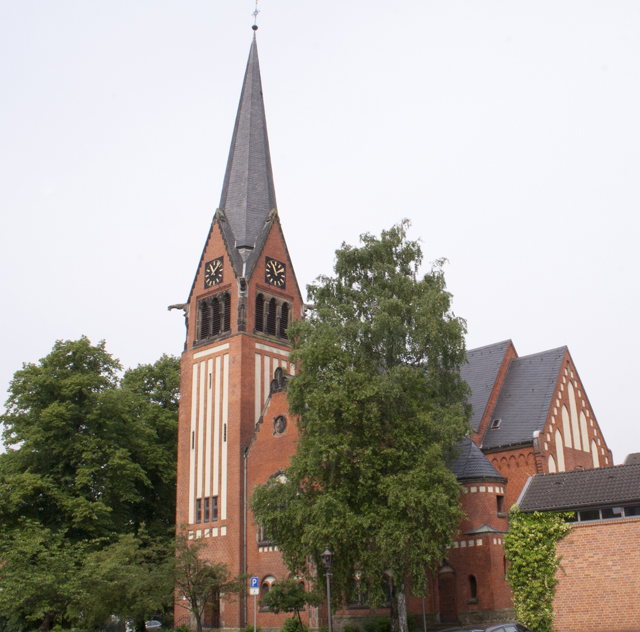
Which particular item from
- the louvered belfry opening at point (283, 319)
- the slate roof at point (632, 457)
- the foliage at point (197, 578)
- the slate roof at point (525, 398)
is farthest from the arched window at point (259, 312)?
the slate roof at point (632, 457)

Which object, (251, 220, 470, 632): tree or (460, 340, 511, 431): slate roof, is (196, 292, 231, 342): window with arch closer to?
(251, 220, 470, 632): tree

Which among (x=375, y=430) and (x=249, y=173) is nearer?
(x=375, y=430)

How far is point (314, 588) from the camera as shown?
29.9 metres

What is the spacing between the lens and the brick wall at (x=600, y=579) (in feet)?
75.0

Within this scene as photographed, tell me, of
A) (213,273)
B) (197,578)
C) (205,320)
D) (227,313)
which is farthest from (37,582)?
(213,273)

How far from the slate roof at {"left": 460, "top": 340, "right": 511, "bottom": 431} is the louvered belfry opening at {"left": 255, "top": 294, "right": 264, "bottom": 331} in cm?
1104

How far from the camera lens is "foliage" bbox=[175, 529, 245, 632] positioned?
30422mm

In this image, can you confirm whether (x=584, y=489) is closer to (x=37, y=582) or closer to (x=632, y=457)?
(x=37, y=582)

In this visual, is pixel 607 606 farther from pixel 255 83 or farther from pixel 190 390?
pixel 255 83

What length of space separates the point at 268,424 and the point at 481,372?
Result: 11253 mm

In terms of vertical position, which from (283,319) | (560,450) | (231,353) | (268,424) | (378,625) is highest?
(283,319)

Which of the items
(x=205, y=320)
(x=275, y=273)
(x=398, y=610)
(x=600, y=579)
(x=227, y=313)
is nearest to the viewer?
(x=600, y=579)

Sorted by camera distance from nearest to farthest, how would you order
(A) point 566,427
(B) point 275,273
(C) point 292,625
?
(C) point 292,625
(A) point 566,427
(B) point 275,273

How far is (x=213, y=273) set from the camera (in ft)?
144
